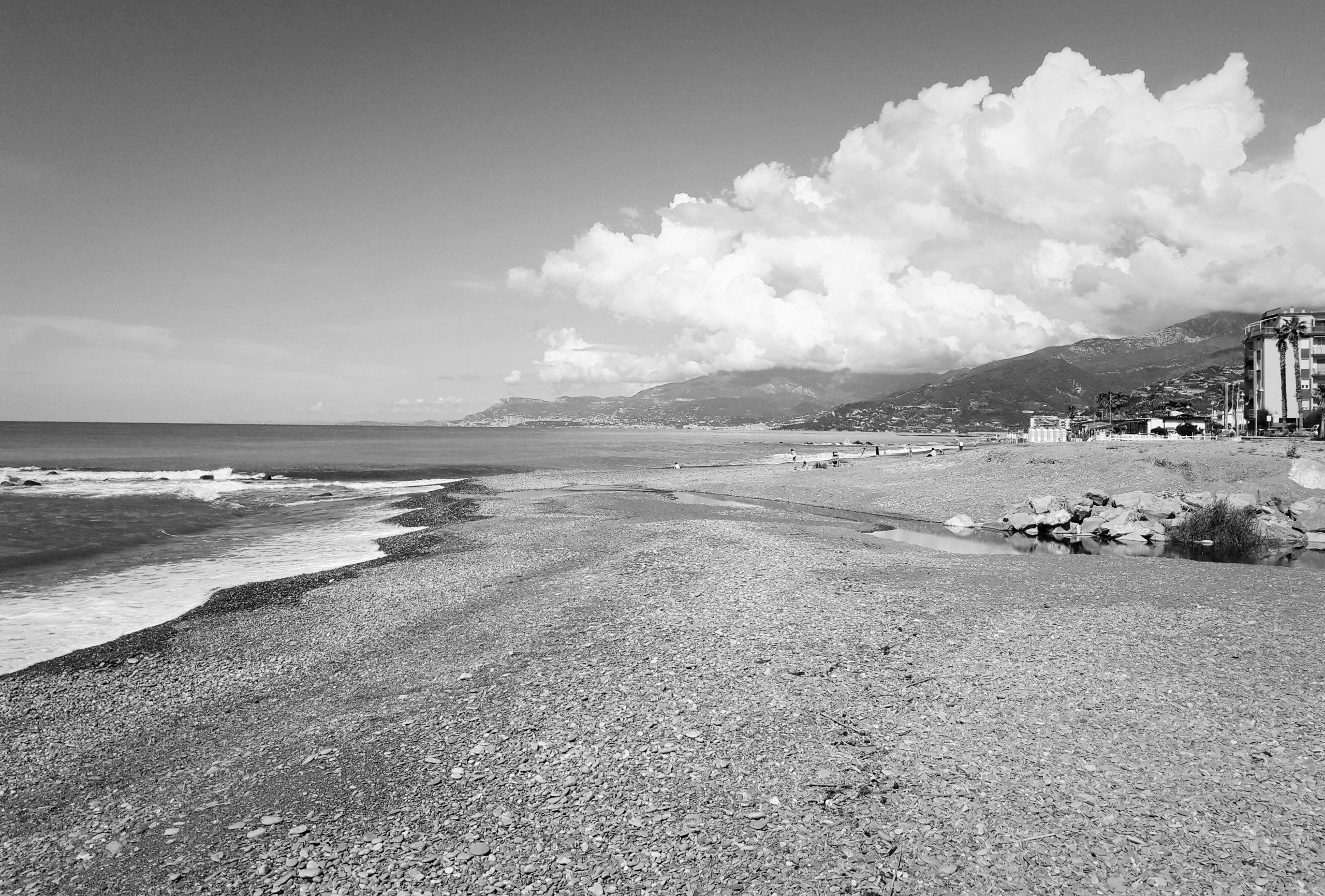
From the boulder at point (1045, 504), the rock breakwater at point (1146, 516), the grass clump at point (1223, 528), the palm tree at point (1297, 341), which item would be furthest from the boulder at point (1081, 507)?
the palm tree at point (1297, 341)

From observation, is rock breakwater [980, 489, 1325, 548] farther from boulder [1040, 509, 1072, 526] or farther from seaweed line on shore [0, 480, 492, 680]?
seaweed line on shore [0, 480, 492, 680]

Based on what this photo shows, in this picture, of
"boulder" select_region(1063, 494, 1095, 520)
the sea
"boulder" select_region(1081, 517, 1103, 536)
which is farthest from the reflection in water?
the sea

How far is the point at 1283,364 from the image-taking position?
3135 inches

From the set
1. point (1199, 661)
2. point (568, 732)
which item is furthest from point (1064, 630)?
point (568, 732)

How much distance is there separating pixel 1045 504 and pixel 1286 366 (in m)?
79.0

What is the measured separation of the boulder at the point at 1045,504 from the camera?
100 ft

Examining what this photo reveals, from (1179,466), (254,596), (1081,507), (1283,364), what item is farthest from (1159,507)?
(1283,364)

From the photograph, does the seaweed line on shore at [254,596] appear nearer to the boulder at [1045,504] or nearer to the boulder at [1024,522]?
the boulder at [1024,522]

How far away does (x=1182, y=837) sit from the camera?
254 inches

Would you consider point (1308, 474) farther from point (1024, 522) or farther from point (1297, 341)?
point (1297, 341)

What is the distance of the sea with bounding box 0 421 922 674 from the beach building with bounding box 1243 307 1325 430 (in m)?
57.1

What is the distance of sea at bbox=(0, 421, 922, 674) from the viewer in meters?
17.2

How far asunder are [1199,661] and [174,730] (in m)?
16.5

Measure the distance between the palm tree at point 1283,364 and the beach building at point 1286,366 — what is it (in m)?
0.06
